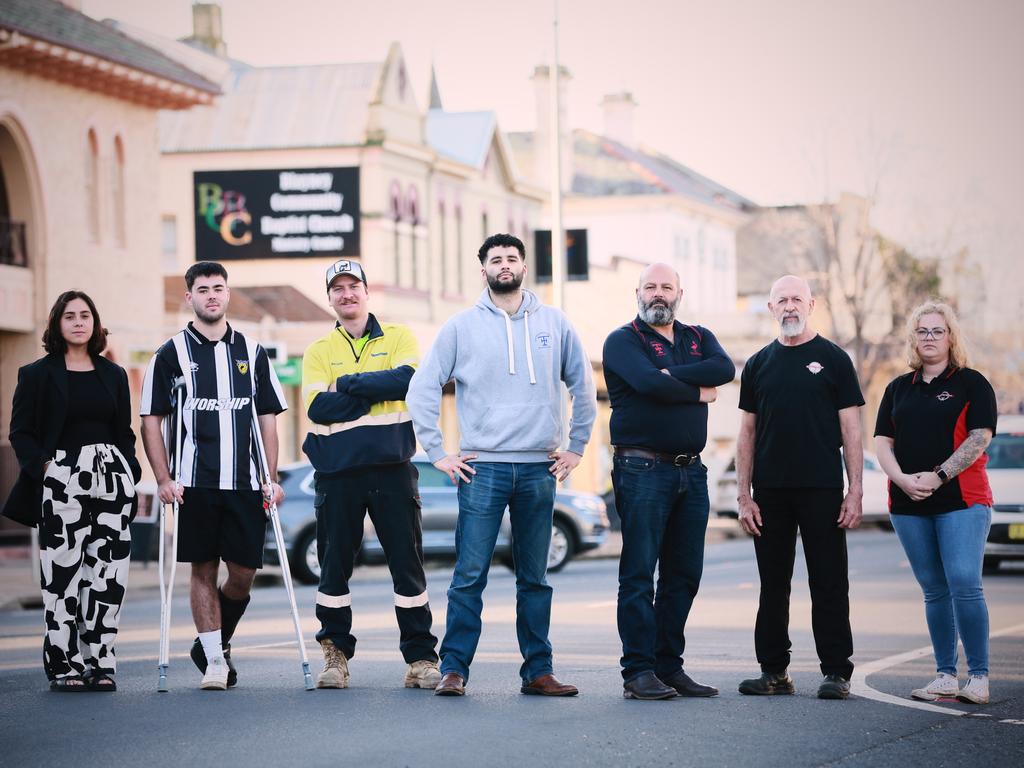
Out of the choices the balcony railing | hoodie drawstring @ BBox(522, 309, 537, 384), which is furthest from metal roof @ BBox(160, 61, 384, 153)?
hoodie drawstring @ BBox(522, 309, 537, 384)

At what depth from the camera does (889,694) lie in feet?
30.1

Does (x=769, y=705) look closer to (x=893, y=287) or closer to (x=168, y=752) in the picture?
(x=168, y=752)

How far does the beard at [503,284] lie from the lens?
8.88m

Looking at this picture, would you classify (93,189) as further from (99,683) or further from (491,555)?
(491,555)

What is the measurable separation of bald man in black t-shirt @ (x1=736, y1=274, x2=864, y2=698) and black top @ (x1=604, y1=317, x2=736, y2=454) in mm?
263

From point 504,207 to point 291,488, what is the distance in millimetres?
27239

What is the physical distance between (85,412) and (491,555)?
2.34 metres

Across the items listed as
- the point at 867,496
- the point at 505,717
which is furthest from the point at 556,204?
the point at 505,717

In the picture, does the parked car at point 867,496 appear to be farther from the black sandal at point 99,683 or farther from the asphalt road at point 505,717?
the black sandal at point 99,683

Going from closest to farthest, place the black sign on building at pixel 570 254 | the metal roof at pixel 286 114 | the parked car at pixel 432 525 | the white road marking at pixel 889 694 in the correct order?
the white road marking at pixel 889 694 → the parked car at pixel 432 525 → the black sign on building at pixel 570 254 → the metal roof at pixel 286 114

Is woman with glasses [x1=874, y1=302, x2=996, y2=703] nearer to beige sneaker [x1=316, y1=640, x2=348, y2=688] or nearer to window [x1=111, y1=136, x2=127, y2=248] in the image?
beige sneaker [x1=316, y1=640, x2=348, y2=688]

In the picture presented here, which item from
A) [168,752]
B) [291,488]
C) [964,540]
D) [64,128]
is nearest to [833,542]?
[964,540]

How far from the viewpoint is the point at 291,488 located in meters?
21.1

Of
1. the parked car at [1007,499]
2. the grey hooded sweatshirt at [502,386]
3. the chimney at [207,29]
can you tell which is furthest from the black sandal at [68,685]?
the chimney at [207,29]
